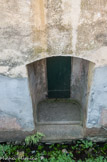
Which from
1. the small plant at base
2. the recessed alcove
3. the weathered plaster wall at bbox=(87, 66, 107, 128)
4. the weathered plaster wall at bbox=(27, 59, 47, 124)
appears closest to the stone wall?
the weathered plaster wall at bbox=(87, 66, 107, 128)

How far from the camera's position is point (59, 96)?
5.50 m

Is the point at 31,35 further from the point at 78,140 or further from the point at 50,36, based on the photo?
the point at 78,140

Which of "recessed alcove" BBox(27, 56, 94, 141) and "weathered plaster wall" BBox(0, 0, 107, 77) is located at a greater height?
"weathered plaster wall" BBox(0, 0, 107, 77)

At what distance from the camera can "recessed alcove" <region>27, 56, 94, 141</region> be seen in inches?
183

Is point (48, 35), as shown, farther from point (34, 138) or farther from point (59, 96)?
point (59, 96)

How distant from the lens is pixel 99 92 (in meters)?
3.79

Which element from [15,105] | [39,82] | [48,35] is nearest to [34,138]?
[15,105]

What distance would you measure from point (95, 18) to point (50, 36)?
77 cm

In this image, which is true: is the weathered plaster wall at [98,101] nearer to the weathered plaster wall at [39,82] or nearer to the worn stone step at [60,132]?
the worn stone step at [60,132]

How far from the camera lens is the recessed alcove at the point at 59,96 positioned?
15.3 ft

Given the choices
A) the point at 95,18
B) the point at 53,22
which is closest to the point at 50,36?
the point at 53,22

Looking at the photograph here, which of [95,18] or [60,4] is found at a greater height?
[60,4]

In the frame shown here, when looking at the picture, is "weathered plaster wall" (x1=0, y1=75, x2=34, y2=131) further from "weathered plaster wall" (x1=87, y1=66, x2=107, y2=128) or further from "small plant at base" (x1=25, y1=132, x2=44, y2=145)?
"weathered plaster wall" (x1=87, y1=66, x2=107, y2=128)

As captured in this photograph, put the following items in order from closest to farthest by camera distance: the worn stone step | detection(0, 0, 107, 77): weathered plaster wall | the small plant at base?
detection(0, 0, 107, 77): weathered plaster wall → the small plant at base → the worn stone step
